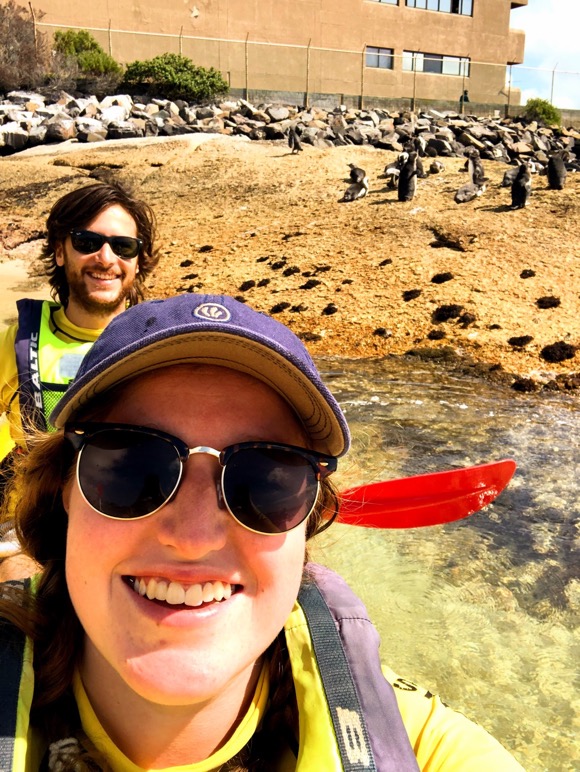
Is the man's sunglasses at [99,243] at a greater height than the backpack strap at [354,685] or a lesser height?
greater

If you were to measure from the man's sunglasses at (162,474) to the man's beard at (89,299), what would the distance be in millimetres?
2607

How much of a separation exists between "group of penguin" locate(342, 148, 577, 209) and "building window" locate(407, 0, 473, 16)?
29.7 m

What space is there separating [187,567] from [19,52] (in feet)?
104

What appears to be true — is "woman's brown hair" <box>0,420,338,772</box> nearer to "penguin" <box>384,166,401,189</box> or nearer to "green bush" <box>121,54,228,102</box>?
"penguin" <box>384,166,401,189</box>

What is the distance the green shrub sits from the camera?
2783 centimetres

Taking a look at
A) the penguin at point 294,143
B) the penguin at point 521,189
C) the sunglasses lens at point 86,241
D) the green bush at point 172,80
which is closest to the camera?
the sunglasses lens at point 86,241

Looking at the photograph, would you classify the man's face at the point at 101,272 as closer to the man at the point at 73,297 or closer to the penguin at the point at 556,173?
the man at the point at 73,297

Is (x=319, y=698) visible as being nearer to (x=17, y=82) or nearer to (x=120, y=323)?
(x=120, y=323)

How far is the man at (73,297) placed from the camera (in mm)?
3617

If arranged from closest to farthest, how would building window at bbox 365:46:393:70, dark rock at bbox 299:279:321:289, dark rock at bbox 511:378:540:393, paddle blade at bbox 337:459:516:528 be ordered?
paddle blade at bbox 337:459:516:528 → dark rock at bbox 511:378:540:393 → dark rock at bbox 299:279:321:289 → building window at bbox 365:46:393:70

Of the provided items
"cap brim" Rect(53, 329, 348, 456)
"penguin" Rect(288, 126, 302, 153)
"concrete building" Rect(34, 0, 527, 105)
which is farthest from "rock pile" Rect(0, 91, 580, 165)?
"cap brim" Rect(53, 329, 348, 456)

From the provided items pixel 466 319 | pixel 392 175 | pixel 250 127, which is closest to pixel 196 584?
pixel 466 319

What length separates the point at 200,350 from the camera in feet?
4.73

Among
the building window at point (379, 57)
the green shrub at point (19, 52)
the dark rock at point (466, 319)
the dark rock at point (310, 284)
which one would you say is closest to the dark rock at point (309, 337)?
the dark rock at point (310, 284)
